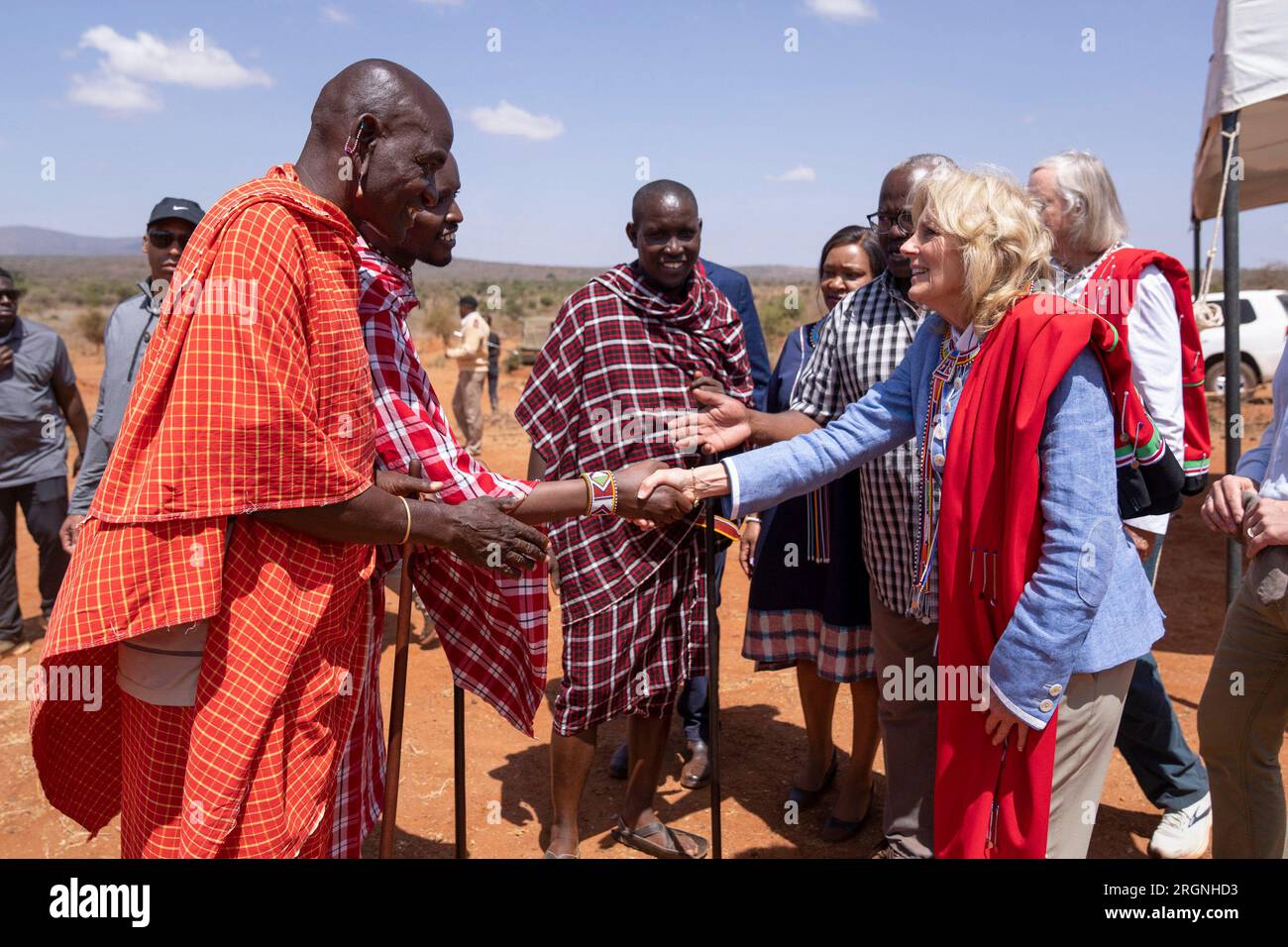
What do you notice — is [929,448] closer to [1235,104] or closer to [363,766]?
[363,766]

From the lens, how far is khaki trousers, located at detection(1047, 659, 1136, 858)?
2447mm

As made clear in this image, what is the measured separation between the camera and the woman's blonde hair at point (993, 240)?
8.27ft

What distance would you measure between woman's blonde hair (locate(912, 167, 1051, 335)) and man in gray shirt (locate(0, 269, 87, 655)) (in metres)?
5.54

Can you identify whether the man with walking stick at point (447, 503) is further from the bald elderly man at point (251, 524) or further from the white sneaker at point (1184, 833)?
the white sneaker at point (1184, 833)

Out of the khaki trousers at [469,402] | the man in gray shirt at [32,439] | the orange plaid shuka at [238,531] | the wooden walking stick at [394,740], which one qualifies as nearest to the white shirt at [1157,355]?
the wooden walking stick at [394,740]

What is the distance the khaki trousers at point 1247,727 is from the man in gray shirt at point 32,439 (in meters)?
6.02

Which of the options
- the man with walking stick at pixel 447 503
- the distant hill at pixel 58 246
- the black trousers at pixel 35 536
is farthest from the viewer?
the distant hill at pixel 58 246

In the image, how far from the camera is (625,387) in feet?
12.9

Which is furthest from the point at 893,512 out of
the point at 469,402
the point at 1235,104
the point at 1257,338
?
the point at 1257,338

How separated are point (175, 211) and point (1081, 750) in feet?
13.6

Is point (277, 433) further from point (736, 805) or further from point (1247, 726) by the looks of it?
point (736, 805)

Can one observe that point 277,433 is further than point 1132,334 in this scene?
No
